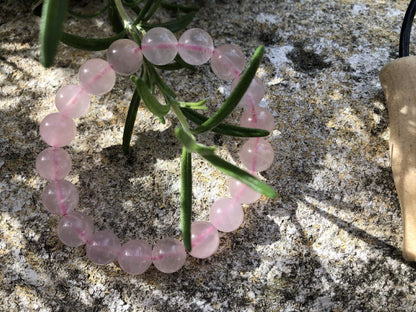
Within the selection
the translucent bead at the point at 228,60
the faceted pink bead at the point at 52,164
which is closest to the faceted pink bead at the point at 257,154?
the translucent bead at the point at 228,60

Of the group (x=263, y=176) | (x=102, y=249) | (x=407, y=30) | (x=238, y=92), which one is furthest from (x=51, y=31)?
(x=407, y=30)

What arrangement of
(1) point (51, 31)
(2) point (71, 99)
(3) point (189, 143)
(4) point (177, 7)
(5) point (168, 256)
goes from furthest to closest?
1. (4) point (177, 7)
2. (2) point (71, 99)
3. (5) point (168, 256)
4. (3) point (189, 143)
5. (1) point (51, 31)

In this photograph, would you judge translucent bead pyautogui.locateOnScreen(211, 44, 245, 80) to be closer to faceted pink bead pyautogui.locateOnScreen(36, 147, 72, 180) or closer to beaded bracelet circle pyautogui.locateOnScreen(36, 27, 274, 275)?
beaded bracelet circle pyautogui.locateOnScreen(36, 27, 274, 275)

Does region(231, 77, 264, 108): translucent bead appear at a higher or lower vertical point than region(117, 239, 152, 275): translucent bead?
higher

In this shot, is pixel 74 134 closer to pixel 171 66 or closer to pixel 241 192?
pixel 171 66

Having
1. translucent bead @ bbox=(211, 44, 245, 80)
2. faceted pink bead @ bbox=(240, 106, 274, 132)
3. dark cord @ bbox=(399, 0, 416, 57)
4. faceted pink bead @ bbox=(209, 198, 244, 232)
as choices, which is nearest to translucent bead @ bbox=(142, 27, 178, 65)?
translucent bead @ bbox=(211, 44, 245, 80)

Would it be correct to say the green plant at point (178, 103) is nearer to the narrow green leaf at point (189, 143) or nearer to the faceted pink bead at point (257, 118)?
the narrow green leaf at point (189, 143)

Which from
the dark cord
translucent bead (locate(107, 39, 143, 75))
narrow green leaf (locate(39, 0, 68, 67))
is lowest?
translucent bead (locate(107, 39, 143, 75))

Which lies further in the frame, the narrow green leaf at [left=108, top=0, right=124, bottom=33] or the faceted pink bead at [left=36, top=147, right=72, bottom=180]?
the narrow green leaf at [left=108, top=0, right=124, bottom=33]
